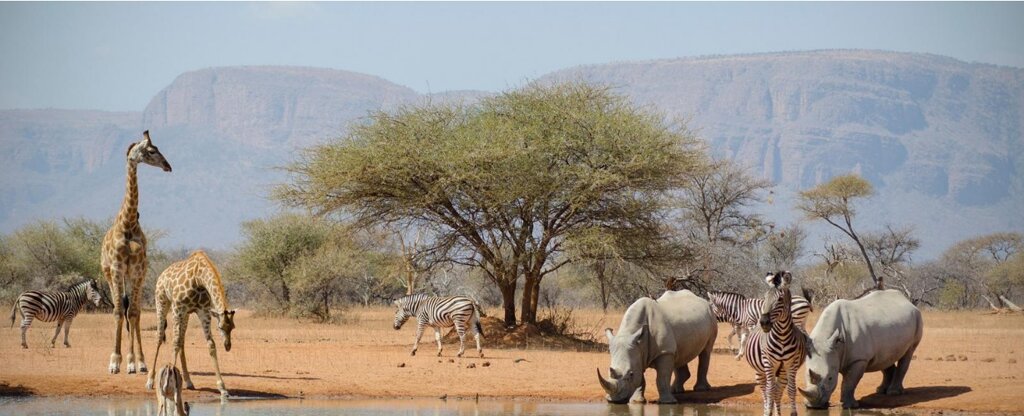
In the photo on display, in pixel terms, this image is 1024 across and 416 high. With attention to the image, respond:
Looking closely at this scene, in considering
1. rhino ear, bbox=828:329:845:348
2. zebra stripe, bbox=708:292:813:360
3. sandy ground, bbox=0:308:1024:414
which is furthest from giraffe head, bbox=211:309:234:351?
zebra stripe, bbox=708:292:813:360

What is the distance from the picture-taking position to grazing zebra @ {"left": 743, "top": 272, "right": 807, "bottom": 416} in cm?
1449

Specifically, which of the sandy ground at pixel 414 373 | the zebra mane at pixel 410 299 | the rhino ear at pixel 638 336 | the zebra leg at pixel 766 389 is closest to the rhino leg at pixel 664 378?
the rhino ear at pixel 638 336

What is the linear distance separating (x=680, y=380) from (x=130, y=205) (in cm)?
862

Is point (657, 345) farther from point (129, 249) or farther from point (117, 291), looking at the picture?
point (117, 291)

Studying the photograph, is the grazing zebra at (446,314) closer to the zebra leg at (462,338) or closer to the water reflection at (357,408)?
the zebra leg at (462,338)

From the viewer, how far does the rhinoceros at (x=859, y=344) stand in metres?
17.2

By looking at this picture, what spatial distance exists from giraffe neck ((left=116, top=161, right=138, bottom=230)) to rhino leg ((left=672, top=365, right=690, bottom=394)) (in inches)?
332

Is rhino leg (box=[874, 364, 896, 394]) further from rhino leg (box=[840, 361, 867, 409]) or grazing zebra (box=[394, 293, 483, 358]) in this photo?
grazing zebra (box=[394, 293, 483, 358])

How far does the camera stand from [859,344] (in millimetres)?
17656

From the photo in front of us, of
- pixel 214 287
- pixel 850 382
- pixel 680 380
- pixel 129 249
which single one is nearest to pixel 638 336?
pixel 680 380

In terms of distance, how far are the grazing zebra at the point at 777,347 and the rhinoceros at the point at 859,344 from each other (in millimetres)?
1337

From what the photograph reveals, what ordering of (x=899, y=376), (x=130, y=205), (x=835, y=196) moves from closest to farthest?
(x=130, y=205)
(x=899, y=376)
(x=835, y=196)

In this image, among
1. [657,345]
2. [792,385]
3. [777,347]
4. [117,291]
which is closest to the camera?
[777,347]

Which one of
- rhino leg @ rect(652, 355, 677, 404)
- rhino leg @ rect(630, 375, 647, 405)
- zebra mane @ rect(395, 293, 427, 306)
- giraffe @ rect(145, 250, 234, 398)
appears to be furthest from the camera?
zebra mane @ rect(395, 293, 427, 306)
